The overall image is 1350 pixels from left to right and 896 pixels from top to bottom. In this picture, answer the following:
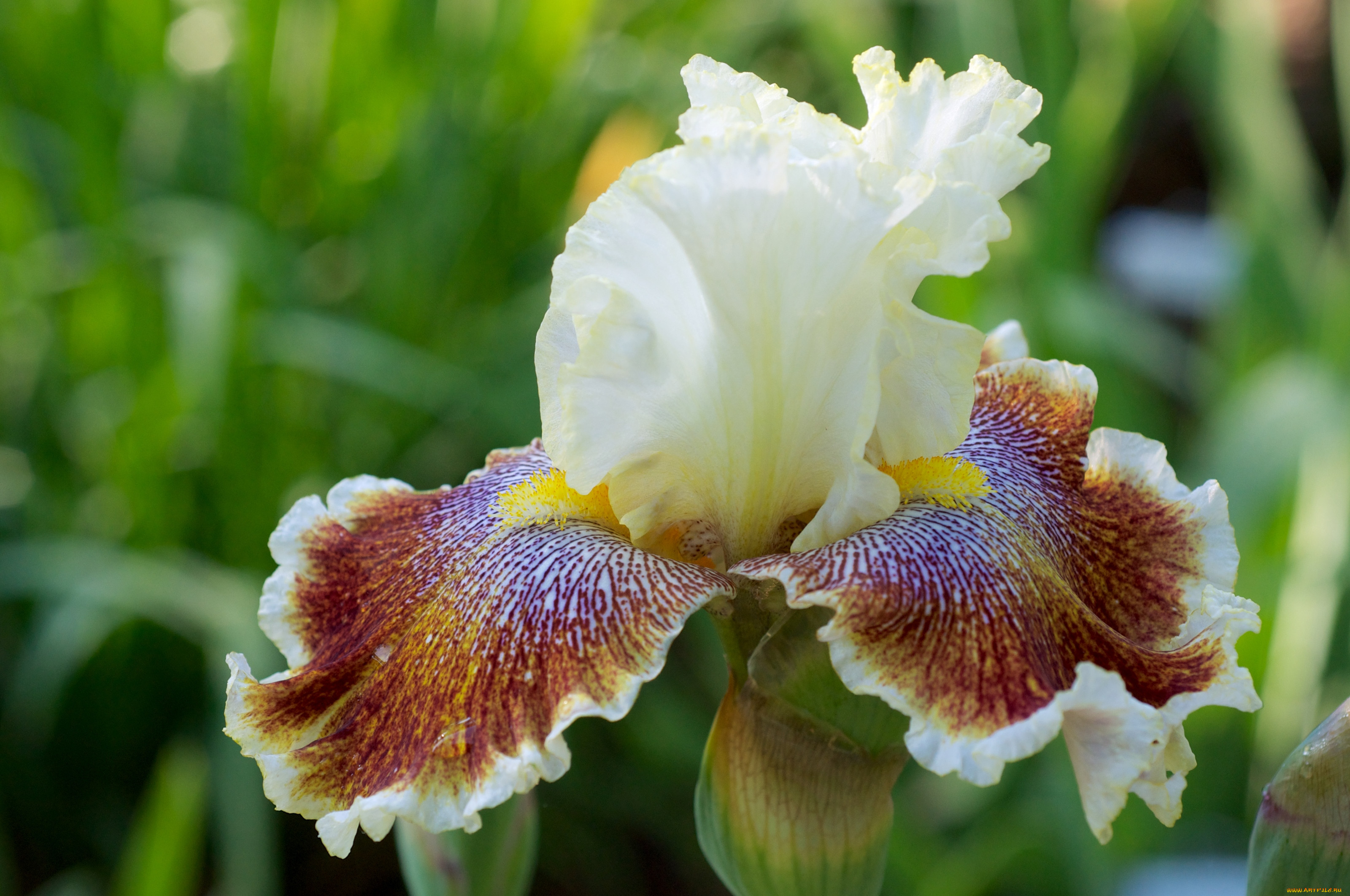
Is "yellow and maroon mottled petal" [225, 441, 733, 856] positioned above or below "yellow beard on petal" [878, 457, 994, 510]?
below

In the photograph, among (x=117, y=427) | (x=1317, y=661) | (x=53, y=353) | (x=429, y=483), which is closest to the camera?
(x=1317, y=661)

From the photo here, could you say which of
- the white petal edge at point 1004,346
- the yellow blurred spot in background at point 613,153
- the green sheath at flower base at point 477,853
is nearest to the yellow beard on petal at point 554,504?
the green sheath at flower base at point 477,853

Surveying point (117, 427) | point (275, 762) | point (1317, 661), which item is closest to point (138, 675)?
point (117, 427)

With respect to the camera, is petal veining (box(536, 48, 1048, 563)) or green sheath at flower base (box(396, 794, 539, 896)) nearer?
petal veining (box(536, 48, 1048, 563))

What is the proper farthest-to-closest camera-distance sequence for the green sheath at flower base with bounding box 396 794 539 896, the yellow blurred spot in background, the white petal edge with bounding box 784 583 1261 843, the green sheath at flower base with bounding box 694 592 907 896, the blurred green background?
the yellow blurred spot in background
the blurred green background
the green sheath at flower base with bounding box 396 794 539 896
the green sheath at flower base with bounding box 694 592 907 896
the white petal edge with bounding box 784 583 1261 843

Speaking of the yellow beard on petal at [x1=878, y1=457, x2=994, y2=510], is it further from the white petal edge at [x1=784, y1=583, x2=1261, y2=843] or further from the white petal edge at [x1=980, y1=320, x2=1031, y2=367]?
the white petal edge at [x1=980, y1=320, x2=1031, y2=367]

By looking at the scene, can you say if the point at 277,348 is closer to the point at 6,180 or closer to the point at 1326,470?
the point at 6,180

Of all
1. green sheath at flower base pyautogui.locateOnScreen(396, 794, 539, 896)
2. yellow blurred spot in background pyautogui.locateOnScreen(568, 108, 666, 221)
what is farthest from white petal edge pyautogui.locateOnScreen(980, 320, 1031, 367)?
yellow blurred spot in background pyautogui.locateOnScreen(568, 108, 666, 221)
